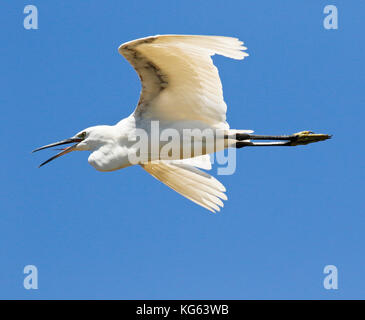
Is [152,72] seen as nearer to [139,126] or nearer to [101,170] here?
[139,126]

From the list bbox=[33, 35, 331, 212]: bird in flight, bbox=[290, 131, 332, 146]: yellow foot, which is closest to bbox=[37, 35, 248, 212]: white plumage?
bbox=[33, 35, 331, 212]: bird in flight

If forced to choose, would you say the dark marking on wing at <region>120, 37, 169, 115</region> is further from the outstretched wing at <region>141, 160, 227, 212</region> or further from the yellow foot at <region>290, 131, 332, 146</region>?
the yellow foot at <region>290, 131, 332, 146</region>

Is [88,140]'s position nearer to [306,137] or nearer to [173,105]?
[173,105]

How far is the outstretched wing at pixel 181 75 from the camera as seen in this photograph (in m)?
10.3

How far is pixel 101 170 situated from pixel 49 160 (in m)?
1.08

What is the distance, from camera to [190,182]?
12461mm

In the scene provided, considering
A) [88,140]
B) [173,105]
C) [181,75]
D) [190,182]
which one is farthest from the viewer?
[190,182]

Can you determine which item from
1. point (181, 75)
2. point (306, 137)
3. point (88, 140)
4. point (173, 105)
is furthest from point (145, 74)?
point (306, 137)

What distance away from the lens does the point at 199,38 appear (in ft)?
33.4

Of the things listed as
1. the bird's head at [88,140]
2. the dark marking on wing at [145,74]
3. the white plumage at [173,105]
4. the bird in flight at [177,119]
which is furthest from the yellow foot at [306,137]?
the bird's head at [88,140]

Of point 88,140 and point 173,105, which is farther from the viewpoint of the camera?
point 88,140

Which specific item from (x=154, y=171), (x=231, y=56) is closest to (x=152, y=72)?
(x=231, y=56)

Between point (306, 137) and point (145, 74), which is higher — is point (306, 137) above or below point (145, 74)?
below

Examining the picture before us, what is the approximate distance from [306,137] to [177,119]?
6.76ft
